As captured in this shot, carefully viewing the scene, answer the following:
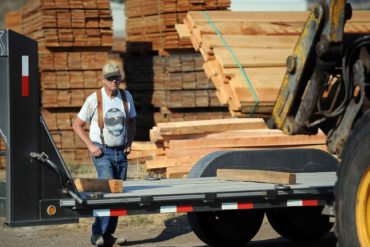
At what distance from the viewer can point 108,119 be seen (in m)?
9.01

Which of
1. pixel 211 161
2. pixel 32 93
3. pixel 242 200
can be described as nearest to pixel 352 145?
pixel 242 200

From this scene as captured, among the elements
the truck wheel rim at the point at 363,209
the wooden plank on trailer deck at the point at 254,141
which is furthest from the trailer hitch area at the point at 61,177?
the wooden plank on trailer deck at the point at 254,141

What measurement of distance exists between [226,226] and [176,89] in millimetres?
6325

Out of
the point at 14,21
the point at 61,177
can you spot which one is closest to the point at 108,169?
the point at 61,177

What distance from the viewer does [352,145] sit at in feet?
19.3

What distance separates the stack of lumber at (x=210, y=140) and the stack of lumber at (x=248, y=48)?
1.52 meters

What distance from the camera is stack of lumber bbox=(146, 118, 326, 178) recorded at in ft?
37.0

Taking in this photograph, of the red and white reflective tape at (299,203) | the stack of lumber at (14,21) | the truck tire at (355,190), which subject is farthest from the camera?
the stack of lumber at (14,21)

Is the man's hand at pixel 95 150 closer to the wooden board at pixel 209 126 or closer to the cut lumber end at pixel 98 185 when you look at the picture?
the cut lumber end at pixel 98 185

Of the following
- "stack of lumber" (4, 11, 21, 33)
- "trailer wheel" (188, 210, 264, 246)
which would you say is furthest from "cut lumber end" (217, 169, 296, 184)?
"stack of lumber" (4, 11, 21, 33)

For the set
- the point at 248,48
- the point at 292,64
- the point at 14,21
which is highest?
the point at 14,21

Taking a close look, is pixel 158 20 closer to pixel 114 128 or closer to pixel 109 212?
pixel 114 128

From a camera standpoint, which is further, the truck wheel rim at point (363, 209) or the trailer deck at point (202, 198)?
the trailer deck at point (202, 198)

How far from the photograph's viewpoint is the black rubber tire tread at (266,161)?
8.70 m
